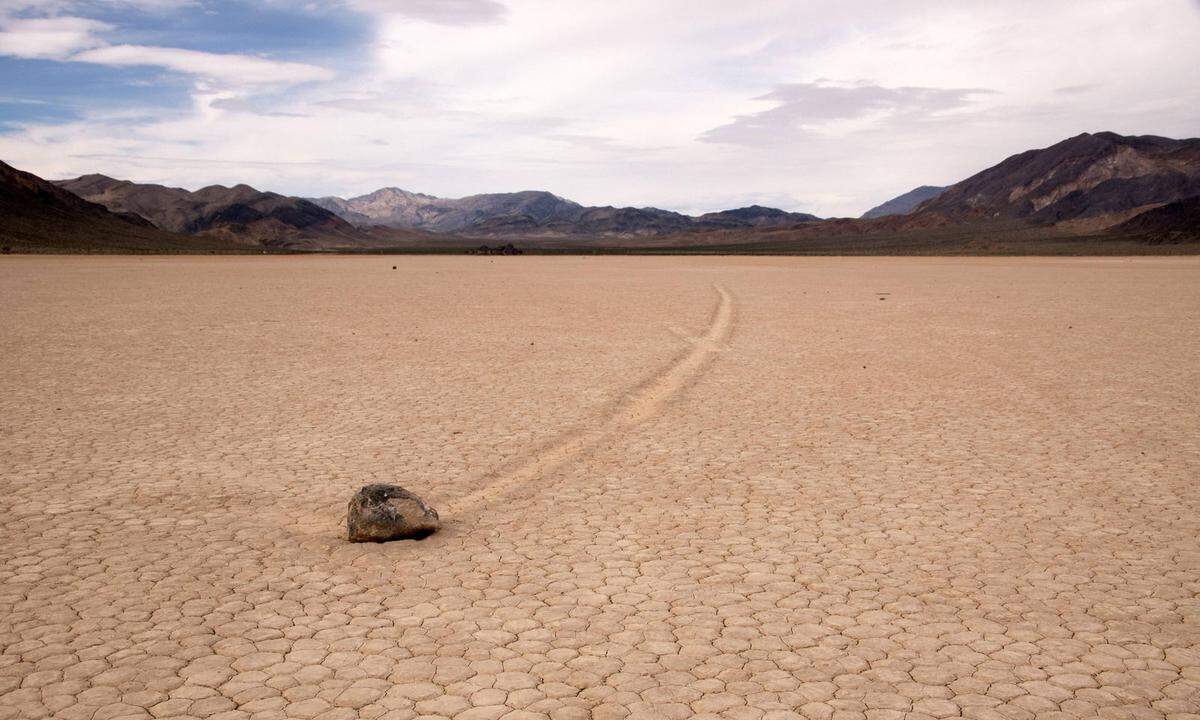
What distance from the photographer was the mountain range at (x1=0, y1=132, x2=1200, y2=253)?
259ft

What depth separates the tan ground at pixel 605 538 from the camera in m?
3.53

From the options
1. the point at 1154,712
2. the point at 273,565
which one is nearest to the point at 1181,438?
the point at 1154,712

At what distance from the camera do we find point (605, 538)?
5.18m

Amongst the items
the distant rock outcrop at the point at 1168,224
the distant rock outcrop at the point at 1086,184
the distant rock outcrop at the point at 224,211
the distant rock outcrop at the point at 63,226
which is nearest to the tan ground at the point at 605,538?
the distant rock outcrop at the point at 63,226

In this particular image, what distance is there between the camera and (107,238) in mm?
78688

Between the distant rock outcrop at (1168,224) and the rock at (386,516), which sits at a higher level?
the distant rock outcrop at (1168,224)

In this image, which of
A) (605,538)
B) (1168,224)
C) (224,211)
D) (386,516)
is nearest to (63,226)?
(224,211)

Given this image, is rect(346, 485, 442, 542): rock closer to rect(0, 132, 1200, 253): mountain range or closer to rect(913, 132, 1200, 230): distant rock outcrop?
rect(0, 132, 1200, 253): mountain range

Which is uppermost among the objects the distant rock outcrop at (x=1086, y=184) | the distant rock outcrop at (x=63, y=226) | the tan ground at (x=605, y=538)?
the distant rock outcrop at (x=1086, y=184)

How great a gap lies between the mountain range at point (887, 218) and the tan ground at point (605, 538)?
62.9m

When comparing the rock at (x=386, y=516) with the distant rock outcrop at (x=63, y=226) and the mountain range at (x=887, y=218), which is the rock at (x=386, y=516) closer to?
the mountain range at (x=887, y=218)

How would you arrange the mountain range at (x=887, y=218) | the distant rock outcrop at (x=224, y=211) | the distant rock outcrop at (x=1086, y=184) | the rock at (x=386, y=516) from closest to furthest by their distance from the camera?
the rock at (x=386, y=516) < the mountain range at (x=887, y=218) < the distant rock outcrop at (x=1086, y=184) < the distant rock outcrop at (x=224, y=211)

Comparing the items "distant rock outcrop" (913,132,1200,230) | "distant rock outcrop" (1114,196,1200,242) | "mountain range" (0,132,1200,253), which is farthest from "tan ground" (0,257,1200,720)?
"distant rock outcrop" (913,132,1200,230)

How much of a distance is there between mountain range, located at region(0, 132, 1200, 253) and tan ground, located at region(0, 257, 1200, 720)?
6288 centimetres
